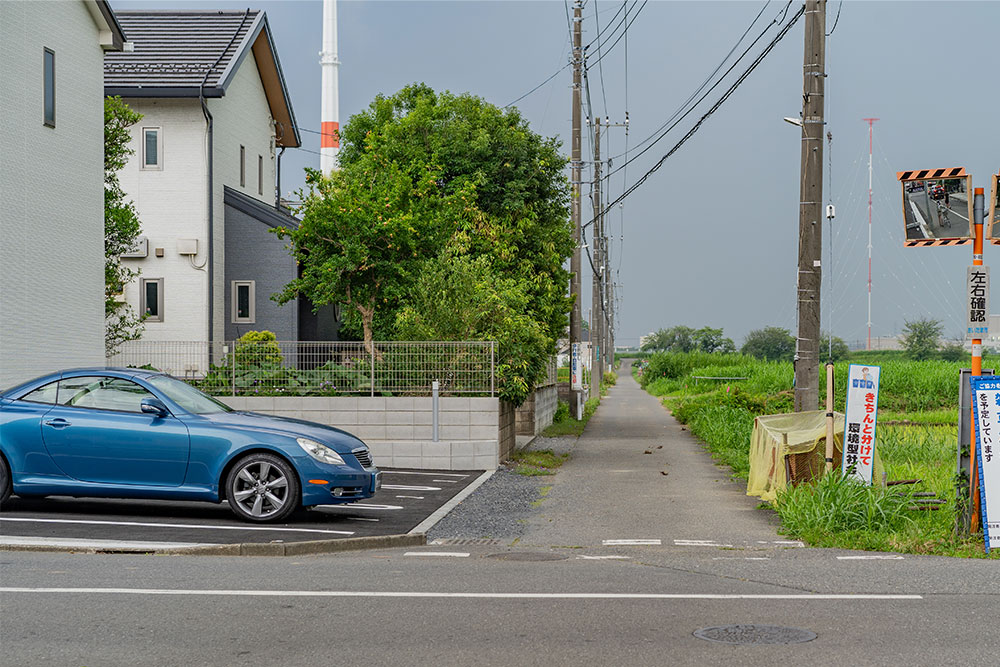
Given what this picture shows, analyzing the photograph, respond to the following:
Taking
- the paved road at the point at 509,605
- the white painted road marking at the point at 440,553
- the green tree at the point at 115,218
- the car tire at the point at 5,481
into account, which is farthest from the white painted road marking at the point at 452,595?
the green tree at the point at 115,218

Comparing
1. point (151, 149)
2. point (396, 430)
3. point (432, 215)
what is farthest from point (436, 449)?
point (151, 149)

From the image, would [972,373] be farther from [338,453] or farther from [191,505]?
[191,505]

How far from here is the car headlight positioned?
1145 cm

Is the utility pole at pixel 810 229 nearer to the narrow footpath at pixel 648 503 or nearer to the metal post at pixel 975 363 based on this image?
the narrow footpath at pixel 648 503

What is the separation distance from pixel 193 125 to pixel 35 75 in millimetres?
9010

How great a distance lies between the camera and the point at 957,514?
10562 millimetres

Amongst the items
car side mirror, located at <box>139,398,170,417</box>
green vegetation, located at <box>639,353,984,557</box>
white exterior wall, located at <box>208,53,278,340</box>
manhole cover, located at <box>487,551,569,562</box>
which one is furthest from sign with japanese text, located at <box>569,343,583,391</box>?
manhole cover, located at <box>487,551,569,562</box>

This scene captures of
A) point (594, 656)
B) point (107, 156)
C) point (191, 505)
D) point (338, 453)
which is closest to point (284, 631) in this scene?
point (594, 656)

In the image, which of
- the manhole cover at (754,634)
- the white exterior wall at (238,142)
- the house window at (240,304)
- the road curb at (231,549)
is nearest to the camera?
the manhole cover at (754,634)

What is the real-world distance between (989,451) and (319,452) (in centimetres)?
648

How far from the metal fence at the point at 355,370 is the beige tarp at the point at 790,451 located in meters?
5.66

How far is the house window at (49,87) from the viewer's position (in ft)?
62.7

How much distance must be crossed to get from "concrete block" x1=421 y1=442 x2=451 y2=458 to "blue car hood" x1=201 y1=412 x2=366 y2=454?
21.5ft

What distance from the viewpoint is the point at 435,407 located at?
1878 cm
